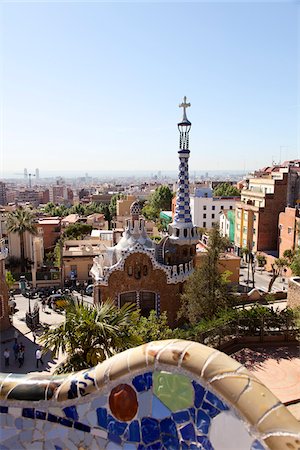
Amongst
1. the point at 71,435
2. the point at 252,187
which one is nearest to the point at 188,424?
the point at 71,435

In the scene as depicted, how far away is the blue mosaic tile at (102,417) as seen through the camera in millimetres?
3305

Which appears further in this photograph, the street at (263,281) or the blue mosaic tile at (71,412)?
the street at (263,281)

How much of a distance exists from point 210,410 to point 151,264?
609 inches

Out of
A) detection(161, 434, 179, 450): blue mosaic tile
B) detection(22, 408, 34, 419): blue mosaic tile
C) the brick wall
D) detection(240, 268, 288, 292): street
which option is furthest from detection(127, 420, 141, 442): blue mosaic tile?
detection(240, 268, 288, 292): street

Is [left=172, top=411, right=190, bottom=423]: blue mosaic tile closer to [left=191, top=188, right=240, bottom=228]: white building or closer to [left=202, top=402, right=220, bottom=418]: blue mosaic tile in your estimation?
[left=202, top=402, right=220, bottom=418]: blue mosaic tile

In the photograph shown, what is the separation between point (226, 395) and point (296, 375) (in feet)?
32.7

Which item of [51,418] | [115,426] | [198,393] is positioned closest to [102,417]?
A: [115,426]

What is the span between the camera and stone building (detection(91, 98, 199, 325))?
59.8ft

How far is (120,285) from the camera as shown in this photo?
1833 centimetres

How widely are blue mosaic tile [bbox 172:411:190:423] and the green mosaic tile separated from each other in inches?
1.4

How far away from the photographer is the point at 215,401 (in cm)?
289

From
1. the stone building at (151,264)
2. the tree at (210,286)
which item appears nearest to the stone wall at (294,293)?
the tree at (210,286)

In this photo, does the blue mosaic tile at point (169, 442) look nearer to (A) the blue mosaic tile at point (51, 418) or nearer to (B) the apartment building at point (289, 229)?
(A) the blue mosaic tile at point (51, 418)

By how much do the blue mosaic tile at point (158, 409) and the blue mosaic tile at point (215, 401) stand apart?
0.41 m
